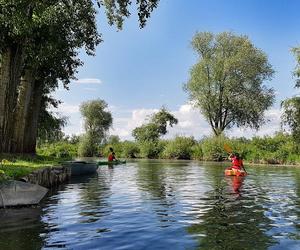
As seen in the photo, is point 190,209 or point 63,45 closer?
point 190,209

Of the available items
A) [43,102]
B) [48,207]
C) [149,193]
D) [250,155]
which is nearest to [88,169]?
[43,102]

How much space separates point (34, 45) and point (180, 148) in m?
41.2

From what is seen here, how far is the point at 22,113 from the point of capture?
2731cm

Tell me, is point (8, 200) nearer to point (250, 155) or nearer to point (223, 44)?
point (250, 155)

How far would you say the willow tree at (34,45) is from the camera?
17344 mm

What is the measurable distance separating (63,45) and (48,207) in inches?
505

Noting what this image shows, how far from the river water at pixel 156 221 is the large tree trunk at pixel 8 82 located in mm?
4454

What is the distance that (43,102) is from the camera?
37.6 metres

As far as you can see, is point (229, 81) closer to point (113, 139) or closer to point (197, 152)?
point (197, 152)

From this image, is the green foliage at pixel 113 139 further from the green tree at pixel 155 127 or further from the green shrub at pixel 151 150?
the green shrub at pixel 151 150

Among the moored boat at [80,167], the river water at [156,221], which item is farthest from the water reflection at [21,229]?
the moored boat at [80,167]

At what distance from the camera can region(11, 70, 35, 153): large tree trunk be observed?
2703 cm

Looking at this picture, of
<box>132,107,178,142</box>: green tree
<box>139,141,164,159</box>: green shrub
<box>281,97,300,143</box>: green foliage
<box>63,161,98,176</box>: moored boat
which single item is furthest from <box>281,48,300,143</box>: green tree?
<box>132,107,178,142</box>: green tree

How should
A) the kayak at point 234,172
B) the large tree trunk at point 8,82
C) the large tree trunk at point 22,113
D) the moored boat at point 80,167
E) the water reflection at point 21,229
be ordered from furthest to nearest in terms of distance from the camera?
the moored boat at point 80,167 < the kayak at point 234,172 < the large tree trunk at point 22,113 < the large tree trunk at point 8,82 < the water reflection at point 21,229
